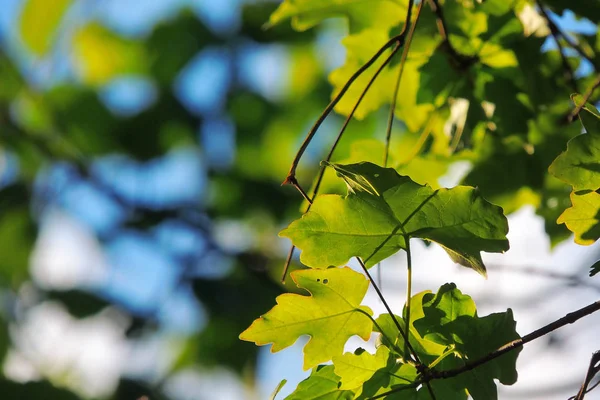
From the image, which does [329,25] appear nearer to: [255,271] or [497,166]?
[255,271]

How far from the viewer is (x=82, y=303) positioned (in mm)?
4020

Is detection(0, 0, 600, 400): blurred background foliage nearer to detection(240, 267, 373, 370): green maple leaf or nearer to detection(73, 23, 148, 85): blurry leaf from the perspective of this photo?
detection(73, 23, 148, 85): blurry leaf

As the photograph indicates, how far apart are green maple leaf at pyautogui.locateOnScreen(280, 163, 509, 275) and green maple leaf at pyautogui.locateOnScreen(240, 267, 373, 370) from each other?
2 cm

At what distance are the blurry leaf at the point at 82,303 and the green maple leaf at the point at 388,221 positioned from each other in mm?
3655

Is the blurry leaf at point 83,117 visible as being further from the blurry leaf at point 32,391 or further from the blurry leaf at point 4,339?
the blurry leaf at point 32,391

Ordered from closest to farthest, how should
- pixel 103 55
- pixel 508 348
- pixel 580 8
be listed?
1. pixel 508 348
2. pixel 580 8
3. pixel 103 55

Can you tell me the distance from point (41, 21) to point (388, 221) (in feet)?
11.3

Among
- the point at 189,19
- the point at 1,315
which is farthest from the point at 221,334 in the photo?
the point at 189,19

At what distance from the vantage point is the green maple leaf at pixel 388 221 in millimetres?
574

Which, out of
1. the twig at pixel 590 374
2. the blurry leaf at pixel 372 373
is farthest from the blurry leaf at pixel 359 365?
the twig at pixel 590 374

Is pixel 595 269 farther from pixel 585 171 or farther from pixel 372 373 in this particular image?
pixel 372 373

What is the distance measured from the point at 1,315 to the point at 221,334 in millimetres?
1697

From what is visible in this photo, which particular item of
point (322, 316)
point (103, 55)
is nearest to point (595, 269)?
point (322, 316)

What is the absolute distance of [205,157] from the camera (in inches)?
158
